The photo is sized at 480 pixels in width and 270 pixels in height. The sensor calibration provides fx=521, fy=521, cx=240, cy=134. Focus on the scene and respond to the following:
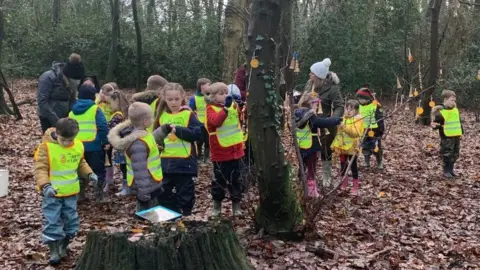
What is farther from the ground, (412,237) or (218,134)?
(218,134)

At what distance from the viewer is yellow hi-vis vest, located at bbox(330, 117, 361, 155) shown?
27.9 ft

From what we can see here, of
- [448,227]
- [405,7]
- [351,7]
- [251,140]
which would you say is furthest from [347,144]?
[405,7]

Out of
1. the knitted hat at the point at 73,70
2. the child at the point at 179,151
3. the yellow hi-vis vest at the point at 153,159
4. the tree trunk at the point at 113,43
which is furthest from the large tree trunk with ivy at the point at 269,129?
the tree trunk at the point at 113,43

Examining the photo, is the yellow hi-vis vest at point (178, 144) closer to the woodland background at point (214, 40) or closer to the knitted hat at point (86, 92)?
the knitted hat at point (86, 92)

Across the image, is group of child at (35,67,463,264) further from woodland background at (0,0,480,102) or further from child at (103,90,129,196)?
woodland background at (0,0,480,102)

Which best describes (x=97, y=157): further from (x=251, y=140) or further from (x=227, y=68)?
(x=227, y=68)

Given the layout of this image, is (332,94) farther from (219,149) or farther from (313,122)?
(219,149)

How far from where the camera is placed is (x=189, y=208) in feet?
20.8

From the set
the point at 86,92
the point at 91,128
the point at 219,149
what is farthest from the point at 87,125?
the point at 219,149

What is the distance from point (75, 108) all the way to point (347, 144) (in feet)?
14.2

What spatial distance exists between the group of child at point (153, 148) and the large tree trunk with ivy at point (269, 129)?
74 cm

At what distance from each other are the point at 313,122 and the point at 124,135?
280cm

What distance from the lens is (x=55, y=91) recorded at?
29.3 ft

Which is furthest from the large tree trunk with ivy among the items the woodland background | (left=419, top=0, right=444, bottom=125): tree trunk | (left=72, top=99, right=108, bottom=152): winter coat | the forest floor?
the woodland background
